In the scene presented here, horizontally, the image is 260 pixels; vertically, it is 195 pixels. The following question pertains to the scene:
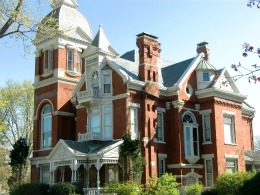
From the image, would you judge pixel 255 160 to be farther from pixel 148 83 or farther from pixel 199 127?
pixel 148 83

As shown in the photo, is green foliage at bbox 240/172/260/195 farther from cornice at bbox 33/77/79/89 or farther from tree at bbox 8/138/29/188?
tree at bbox 8/138/29/188

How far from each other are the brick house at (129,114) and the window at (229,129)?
8 cm

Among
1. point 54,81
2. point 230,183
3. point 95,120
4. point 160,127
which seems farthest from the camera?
point 54,81

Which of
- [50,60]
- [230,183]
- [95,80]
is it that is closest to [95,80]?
[95,80]

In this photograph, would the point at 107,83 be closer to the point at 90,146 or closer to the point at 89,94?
the point at 89,94

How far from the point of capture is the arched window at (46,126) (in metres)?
34.6

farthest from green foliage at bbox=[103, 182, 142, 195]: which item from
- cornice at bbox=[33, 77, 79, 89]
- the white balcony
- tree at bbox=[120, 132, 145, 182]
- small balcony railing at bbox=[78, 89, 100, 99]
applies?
cornice at bbox=[33, 77, 79, 89]

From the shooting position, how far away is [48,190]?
26.3m

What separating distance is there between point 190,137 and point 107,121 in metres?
6.77

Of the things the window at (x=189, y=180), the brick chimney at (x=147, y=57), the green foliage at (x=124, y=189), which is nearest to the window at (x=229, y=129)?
the window at (x=189, y=180)

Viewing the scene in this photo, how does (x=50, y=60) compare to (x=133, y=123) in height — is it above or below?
above

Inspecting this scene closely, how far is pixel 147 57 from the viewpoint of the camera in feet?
103

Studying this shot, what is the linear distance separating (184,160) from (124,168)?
5963 millimetres

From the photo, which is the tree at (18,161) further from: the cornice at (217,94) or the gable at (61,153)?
the cornice at (217,94)
